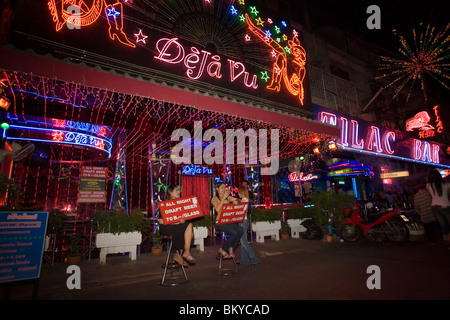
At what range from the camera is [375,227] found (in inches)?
341

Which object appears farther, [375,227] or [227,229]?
[375,227]

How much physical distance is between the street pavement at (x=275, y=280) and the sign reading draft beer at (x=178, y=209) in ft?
3.90

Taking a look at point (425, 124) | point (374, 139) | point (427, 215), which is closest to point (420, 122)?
point (425, 124)

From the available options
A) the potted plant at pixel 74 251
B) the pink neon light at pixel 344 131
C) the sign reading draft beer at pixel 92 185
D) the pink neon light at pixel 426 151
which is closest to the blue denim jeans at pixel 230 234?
the potted plant at pixel 74 251

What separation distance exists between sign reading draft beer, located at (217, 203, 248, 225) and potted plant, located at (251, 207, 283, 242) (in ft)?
12.6

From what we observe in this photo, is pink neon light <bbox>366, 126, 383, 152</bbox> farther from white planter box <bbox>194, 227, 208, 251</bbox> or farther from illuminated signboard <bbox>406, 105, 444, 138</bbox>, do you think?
white planter box <bbox>194, 227, 208, 251</bbox>

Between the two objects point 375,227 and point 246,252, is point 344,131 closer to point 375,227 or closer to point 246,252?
point 375,227

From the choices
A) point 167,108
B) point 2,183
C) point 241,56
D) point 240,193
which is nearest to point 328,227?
point 240,193

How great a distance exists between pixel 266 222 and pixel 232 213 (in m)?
4.40

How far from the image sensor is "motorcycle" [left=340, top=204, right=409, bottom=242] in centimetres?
833

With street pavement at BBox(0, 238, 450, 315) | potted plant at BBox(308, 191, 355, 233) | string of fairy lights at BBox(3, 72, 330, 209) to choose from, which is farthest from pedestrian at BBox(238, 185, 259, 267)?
potted plant at BBox(308, 191, 355, 233)

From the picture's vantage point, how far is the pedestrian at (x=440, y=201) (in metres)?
6.82

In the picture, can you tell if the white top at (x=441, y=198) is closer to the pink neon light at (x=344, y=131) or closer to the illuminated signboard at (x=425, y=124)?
the pink neon light at (x=344, y=131)
